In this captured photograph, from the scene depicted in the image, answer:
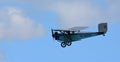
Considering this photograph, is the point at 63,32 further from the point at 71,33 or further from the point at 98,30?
the point at 98,30

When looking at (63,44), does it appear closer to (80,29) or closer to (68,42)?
(68,42)

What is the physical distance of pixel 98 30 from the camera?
7881 cm

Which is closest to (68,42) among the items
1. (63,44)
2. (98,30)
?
(63,44)

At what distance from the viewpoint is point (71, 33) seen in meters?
77.2

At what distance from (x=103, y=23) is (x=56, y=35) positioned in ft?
30.9

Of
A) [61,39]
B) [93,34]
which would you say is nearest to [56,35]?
[61,39]

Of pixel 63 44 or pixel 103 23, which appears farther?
pixel 103 23

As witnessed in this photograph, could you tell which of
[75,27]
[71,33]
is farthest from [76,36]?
[75,27]

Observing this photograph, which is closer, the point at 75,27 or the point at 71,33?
the point at 71,33

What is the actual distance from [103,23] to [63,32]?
7.79 meters

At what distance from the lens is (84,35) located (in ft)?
252

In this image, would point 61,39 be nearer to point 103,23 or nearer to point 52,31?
point 52,31

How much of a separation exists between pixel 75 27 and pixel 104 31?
692 cm

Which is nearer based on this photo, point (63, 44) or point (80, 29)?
point (63, 44)
